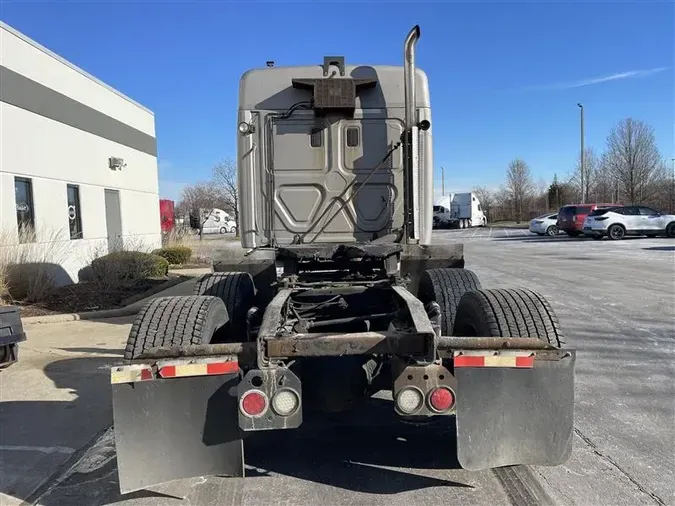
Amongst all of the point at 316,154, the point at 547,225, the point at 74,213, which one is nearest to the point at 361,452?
the point at 316,154

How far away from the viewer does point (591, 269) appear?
1481 centimetres

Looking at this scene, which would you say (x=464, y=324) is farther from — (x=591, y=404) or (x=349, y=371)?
(x=591, y=404)

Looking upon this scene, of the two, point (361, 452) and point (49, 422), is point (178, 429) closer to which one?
point (361, 452)

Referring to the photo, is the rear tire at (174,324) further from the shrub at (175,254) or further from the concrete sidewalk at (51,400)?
the shrub at (175,254)

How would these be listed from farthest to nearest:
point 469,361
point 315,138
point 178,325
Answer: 1. point 315,138
2. point 178,325
3. point 469,361

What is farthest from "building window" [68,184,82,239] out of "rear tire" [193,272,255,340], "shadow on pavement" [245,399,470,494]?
"shadow on pavement" [245,399,470,494]

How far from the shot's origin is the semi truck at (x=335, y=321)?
299 cm

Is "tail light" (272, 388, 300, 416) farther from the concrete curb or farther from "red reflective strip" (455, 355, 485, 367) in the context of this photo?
the concrete curb

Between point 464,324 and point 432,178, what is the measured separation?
2.07m

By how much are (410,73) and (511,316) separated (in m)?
2.52

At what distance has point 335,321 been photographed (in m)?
3.66

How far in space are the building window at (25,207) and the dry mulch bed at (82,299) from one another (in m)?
1.38

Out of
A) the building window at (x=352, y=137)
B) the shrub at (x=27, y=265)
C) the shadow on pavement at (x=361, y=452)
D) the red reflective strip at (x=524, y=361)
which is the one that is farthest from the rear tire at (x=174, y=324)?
the shrub at (x=27, y=265)

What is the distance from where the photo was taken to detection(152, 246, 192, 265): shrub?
1803 cm
